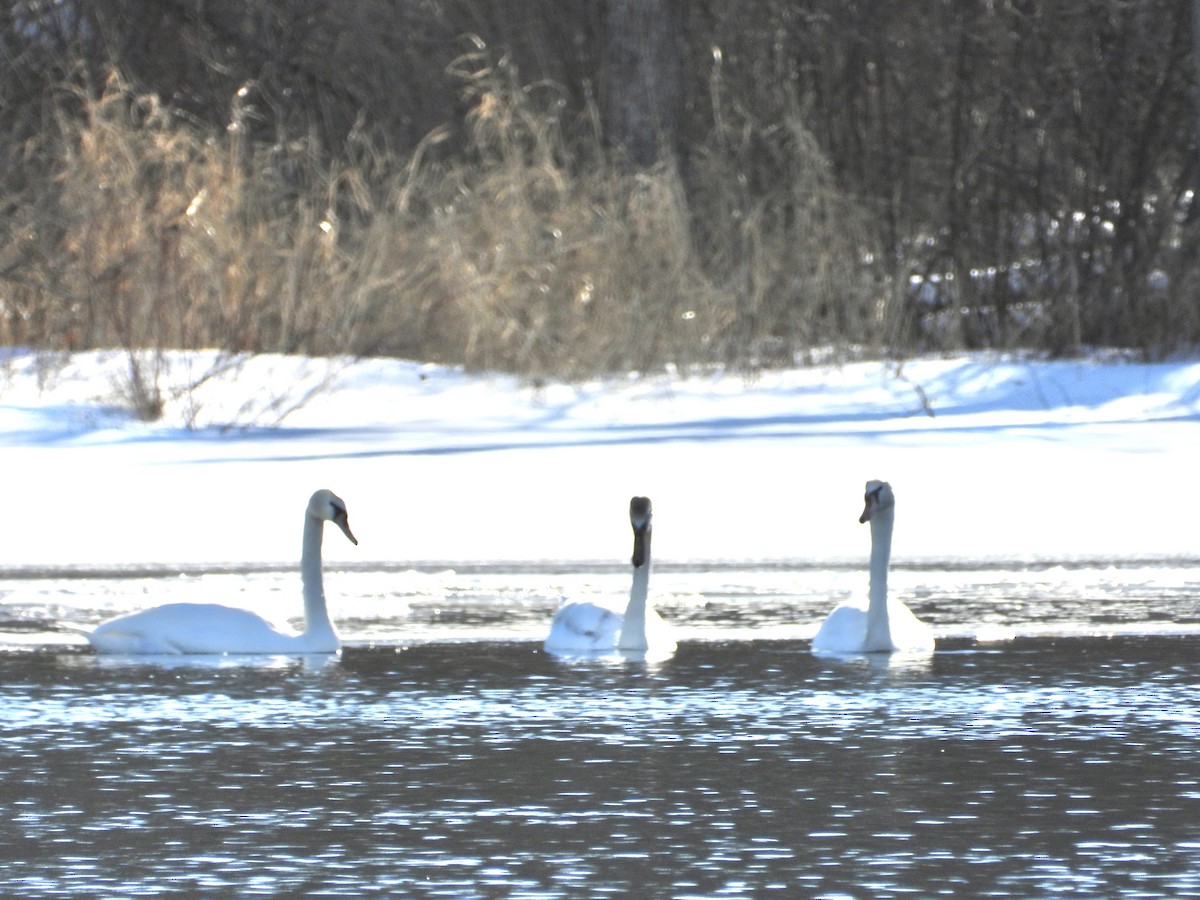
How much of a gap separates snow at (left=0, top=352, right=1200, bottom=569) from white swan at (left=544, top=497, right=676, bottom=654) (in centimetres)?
233

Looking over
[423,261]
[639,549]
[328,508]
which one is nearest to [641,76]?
[423,261]

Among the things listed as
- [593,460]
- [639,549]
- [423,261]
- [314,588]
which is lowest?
[314,588]

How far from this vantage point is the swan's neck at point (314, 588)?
255 inches

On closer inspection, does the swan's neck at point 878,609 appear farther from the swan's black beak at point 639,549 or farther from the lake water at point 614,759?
the swan's black beak at point 639,549

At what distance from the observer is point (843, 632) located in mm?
6457

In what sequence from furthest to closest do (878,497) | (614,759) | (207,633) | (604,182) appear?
(604,182), (878,497), (207,633), (614,759)

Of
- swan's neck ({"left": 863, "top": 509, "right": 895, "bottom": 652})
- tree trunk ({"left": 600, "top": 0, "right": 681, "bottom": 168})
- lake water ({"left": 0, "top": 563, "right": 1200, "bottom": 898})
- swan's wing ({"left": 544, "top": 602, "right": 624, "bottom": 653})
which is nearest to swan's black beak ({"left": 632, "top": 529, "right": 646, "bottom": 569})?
swan's wing ({"left": 544, "top": 602, "right": 624, "bottom": 653})

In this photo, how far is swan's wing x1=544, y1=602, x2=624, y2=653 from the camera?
6.45 metres

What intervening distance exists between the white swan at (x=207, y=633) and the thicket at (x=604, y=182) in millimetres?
6831

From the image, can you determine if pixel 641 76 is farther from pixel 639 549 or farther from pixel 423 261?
pixel 639 549

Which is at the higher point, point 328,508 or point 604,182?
point 604,182

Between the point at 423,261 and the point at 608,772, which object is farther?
the point at 423,261

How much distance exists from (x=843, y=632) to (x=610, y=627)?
0.61m

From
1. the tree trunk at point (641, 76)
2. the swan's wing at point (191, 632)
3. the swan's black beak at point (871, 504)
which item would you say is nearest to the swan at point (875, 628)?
the swan's black beak at point (871, 504)
